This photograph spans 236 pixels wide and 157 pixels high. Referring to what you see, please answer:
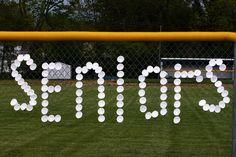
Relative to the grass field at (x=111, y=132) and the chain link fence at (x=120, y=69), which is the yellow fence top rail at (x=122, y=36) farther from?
the grass field at (x=111, y=132)

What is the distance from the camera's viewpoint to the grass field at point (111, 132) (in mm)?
7624

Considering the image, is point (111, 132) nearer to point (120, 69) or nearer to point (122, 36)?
point (120, 69)

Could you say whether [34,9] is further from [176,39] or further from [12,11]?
[176,39]

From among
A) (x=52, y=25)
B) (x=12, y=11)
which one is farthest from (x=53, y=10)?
(x=12, y=11)

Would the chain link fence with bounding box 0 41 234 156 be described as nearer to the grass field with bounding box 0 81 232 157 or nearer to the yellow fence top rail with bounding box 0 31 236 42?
the grass field with bounding box 0 81 232 157

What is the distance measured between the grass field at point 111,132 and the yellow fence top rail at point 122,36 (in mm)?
745

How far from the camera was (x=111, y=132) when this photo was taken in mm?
9656

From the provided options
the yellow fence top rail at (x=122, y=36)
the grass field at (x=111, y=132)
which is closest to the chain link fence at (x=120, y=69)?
the grass field at (x=111, y=132)

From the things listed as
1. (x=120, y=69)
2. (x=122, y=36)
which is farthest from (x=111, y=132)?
(x=122, y=36)

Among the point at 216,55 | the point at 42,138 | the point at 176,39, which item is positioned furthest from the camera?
the point at 42,138

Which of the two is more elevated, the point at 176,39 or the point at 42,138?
the point at 176,39

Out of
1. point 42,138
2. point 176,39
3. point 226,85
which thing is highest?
point 176,39

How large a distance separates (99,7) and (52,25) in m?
4.76

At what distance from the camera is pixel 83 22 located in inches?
1966
